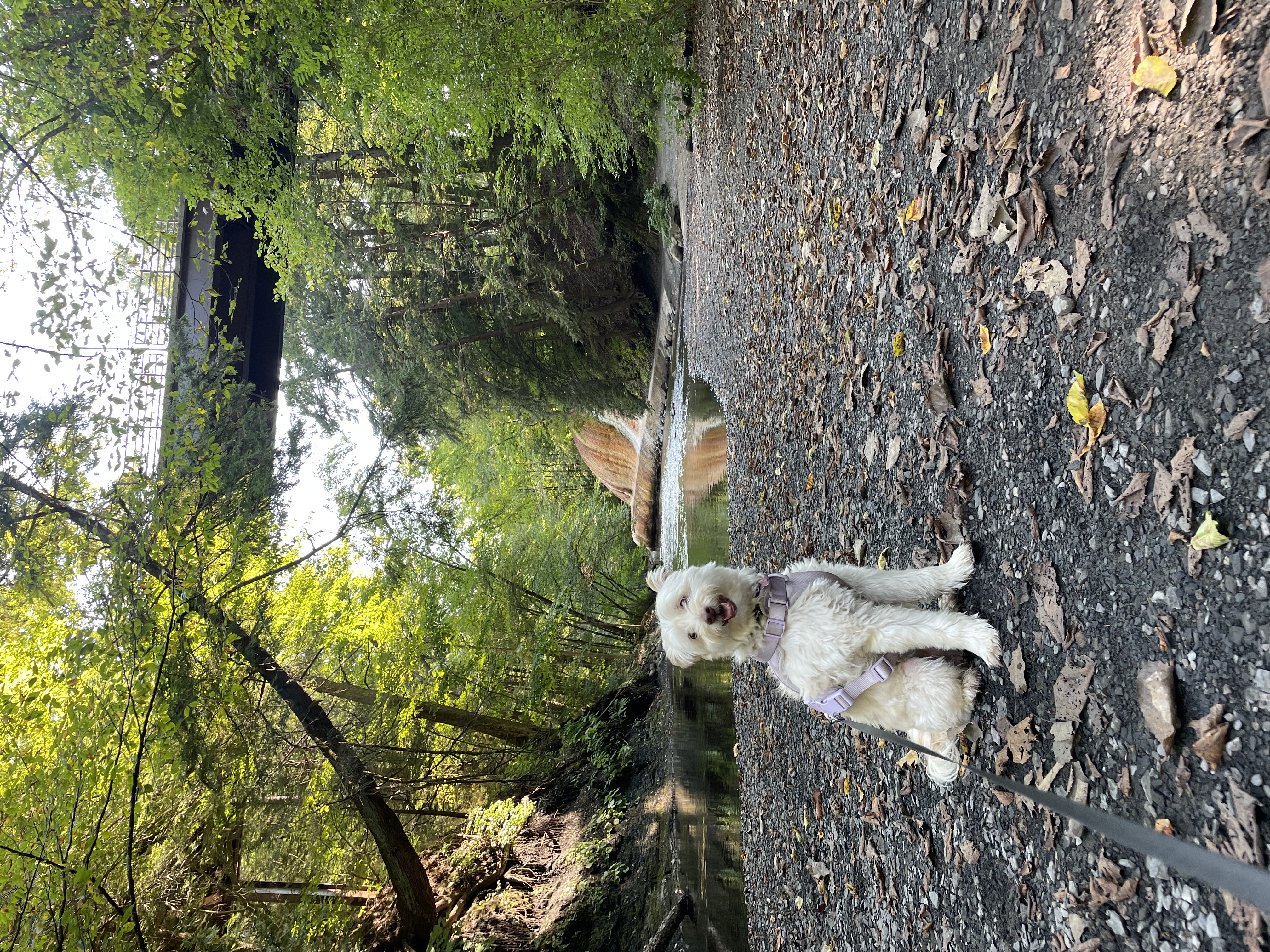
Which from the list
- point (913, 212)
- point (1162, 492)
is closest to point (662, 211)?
point (913, 212)

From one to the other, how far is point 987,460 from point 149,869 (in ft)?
24.7

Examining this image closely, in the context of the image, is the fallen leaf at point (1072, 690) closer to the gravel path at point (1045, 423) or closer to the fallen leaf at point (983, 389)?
the gravel path at point (1045, 423)

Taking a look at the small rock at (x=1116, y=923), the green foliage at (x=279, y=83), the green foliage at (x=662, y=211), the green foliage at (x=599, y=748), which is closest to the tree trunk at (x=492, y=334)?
the green foliage at (x=662, y=211)

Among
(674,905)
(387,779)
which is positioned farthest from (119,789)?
(674,905)

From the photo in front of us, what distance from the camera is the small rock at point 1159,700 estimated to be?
165cm

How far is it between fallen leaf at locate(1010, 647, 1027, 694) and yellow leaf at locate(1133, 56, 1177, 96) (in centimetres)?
166

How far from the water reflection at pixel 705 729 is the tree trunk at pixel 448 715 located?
298 centimetres

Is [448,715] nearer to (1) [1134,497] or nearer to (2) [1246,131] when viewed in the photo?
(1) [1134,497]

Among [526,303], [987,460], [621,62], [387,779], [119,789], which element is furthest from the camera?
[526,303]

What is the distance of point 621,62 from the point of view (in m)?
7.34

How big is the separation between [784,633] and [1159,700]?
3.92ft

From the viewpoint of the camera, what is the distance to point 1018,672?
218 centimetres

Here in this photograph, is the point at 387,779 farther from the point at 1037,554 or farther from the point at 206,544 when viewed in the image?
the point at 1037,554

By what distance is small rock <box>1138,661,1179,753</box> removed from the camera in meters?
1.65
